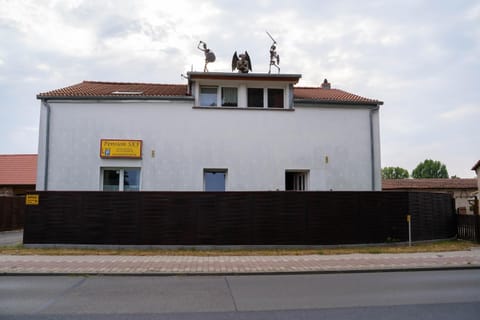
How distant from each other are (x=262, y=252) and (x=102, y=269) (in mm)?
4939

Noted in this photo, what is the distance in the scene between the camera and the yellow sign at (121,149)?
53.0 feet

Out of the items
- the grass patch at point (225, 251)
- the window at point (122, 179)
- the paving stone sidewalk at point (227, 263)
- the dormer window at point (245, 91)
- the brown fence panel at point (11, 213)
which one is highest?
the dormer window at point (245, 91)

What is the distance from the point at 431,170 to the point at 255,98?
91.4 metres

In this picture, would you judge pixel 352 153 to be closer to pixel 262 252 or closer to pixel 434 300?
pixel 262 252

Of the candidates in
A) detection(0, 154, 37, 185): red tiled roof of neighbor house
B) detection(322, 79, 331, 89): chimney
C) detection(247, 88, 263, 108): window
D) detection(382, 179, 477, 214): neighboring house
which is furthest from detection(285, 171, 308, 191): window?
detection(382, 179, 477, 214): neighboring house

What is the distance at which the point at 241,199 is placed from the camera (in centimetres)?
1330

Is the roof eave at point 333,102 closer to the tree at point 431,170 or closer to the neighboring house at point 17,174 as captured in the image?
the neighboring house at point 17,174

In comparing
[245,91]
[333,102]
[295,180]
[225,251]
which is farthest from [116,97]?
[333,102]

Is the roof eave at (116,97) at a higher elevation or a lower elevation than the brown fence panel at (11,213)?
higher

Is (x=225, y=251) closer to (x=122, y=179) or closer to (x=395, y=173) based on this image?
(x=122, y=179)

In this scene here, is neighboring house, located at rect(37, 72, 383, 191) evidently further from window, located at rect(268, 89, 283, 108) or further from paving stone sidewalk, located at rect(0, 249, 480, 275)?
paving stone sidewalk, located at rect(0, 249, 480, 275)

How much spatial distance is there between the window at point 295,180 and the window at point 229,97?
3.81 metres

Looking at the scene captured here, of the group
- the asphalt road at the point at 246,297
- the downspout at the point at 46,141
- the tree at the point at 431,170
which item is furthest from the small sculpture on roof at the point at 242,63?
the tree at the point at 431,170

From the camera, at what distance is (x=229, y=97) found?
17.6 meters
